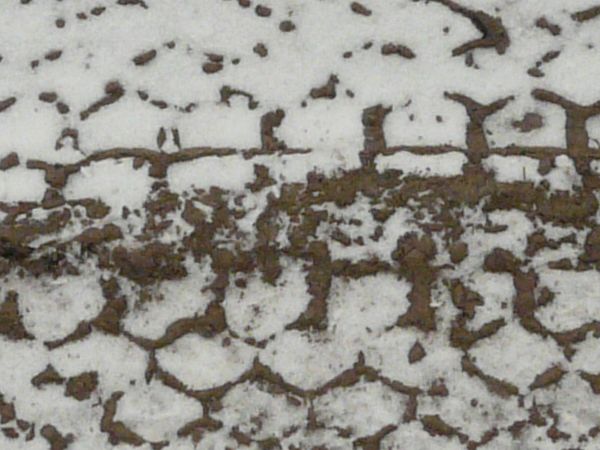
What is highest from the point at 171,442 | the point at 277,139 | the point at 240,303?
the point at 277,139

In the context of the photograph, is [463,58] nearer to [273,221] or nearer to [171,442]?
[273,221]

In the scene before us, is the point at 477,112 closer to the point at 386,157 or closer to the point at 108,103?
the point at 386,157

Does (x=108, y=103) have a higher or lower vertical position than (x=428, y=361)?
higher

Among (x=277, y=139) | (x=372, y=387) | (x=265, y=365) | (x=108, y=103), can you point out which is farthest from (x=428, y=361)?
(x=108, y=103)

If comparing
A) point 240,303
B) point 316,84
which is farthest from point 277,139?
point 240,303

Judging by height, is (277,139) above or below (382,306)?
above

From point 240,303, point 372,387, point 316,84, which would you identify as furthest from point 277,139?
point 372,387
